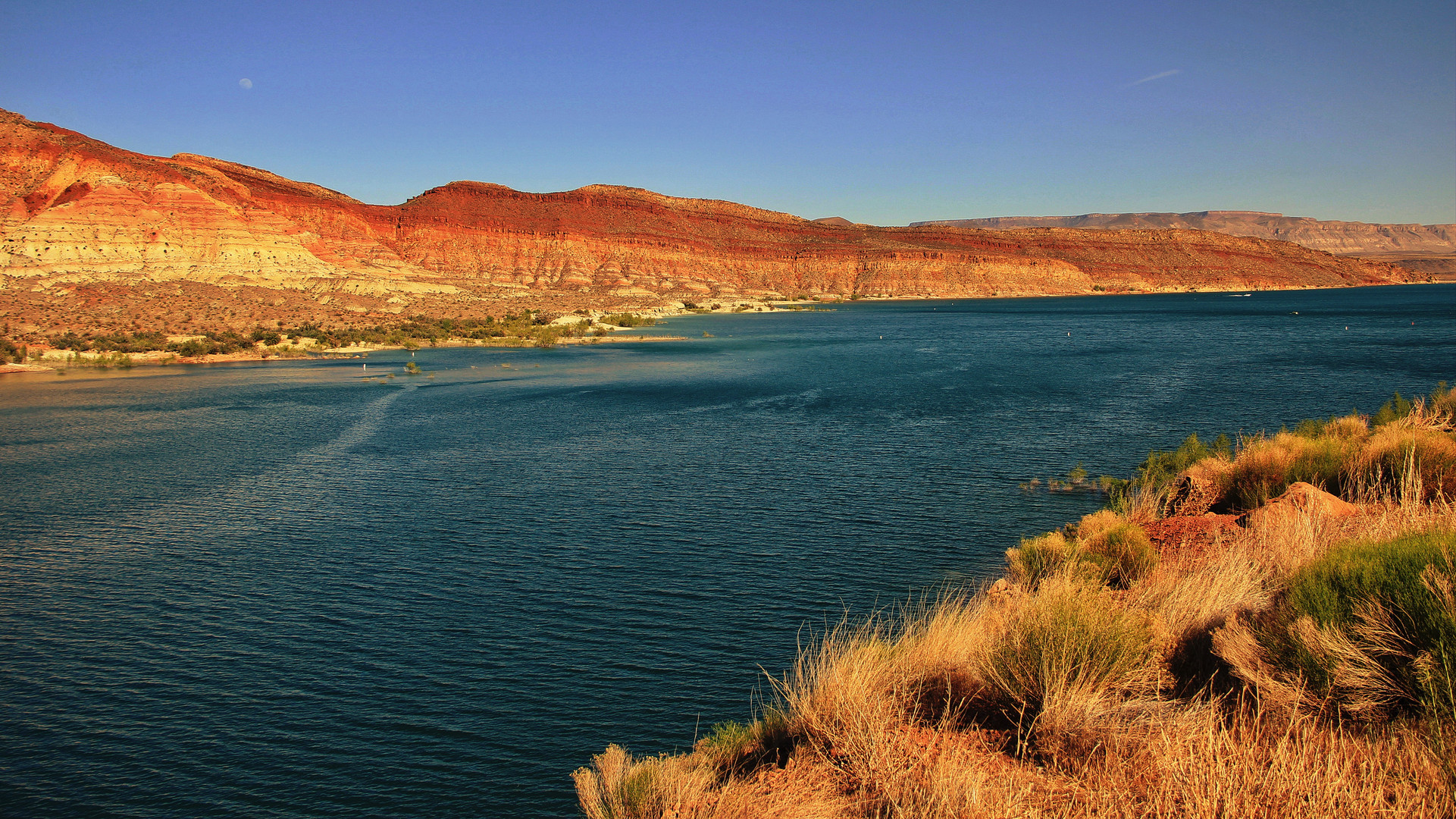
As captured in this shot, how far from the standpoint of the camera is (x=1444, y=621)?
4.82m

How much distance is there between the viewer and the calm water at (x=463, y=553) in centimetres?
794

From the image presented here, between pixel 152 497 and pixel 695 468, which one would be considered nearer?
pixel 152 497

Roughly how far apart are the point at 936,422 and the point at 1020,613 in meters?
19.0

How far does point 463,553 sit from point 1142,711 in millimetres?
10833

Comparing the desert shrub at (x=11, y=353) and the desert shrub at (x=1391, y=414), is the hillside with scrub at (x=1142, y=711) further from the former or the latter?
the desert shrub at (x=11, y=353)

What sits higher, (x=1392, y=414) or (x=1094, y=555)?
(x=1392, y=414)

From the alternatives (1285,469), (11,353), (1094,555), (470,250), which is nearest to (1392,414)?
(1285,469)

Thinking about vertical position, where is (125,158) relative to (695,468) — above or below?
above

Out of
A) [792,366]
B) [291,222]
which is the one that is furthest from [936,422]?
[291,222]

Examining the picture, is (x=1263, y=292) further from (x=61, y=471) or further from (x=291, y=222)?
(x=61, y=471)

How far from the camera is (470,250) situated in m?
111

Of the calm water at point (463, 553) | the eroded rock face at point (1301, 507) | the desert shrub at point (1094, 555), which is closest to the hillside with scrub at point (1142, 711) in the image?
the eroded rock face at point (1301, 507)

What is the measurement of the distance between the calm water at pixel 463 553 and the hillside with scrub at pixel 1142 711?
2050 millimetres

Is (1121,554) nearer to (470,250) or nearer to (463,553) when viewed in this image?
(463,553)
